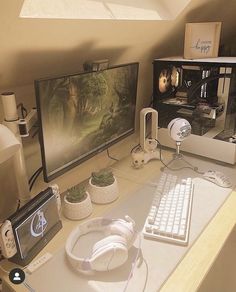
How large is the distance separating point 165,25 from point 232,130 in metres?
0.67

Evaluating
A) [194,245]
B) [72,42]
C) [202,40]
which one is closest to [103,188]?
[194,245]

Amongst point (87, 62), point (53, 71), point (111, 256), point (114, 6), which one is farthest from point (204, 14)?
point (111, 256)

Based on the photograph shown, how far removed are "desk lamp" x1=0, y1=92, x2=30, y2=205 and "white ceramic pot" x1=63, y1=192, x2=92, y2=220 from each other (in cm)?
18

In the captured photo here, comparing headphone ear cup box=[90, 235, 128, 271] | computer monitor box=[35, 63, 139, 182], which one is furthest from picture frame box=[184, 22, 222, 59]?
headphone ear cup box=[90, 235, 128, 271]

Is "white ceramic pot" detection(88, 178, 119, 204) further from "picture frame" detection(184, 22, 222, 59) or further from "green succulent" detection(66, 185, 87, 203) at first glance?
"picture frame" detection(184, 22, 222, 59)

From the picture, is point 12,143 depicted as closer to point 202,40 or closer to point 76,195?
point 76,195

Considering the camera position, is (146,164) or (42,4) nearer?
(42,4)

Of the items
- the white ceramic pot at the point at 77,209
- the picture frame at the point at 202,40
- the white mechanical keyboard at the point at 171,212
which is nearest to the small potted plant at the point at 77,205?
the white ceramic pot at the point at 77,209

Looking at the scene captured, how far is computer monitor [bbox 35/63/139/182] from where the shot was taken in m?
0.97

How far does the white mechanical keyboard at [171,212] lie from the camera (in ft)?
2.98

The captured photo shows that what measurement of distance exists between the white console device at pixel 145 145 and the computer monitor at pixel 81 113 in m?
0.09

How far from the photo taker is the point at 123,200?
1126mm

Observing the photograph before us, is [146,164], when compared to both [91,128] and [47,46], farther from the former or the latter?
[47,46]

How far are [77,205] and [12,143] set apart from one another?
1.30 ft
